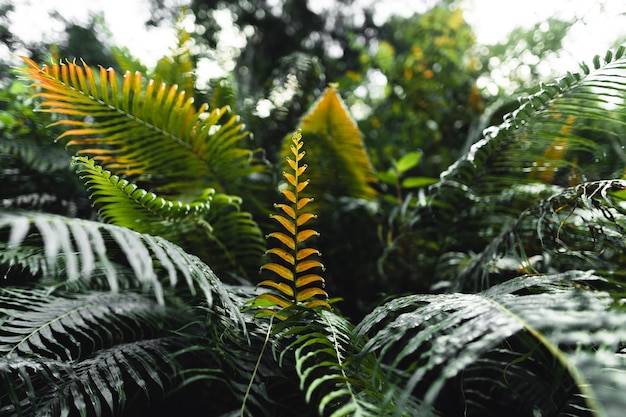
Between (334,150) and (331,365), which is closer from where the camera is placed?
(331,365)

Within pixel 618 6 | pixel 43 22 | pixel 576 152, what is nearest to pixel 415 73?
pixel 576 152

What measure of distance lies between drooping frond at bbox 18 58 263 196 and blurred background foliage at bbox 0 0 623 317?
23 cm

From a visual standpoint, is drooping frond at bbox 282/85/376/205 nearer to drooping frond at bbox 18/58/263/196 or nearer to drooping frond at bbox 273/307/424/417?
drooping frond at bbox 18/58/263/196

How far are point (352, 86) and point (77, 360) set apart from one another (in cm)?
169

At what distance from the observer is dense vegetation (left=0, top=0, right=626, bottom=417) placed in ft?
1.56

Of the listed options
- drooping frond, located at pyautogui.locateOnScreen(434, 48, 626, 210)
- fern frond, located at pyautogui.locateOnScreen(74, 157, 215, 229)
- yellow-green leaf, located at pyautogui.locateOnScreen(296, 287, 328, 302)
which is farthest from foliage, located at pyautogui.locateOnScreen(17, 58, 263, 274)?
drooping frond, located at pyautogui.locateOnScreen(434, 48, 626, 210)

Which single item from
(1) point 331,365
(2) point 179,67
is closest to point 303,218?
(1) point 331,365

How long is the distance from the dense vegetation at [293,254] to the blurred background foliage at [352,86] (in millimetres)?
14

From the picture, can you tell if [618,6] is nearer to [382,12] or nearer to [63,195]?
[63,195]

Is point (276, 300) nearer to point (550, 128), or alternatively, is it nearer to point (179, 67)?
point (550, 128)

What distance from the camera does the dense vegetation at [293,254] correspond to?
1.56 feet

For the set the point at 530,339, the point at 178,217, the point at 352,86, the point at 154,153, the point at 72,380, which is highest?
the point at 352,86

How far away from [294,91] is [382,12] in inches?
62.7

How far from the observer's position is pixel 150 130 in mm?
945
